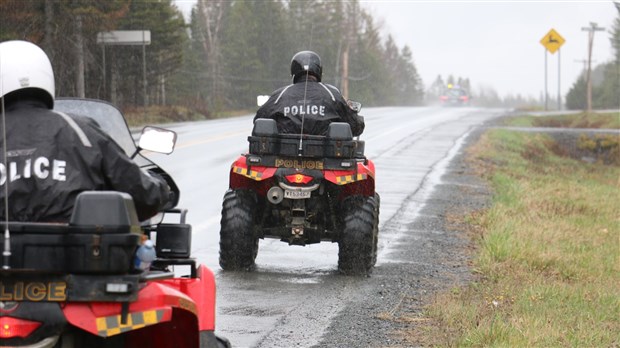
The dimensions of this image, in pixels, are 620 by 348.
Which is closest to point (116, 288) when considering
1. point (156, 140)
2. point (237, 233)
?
point (156, 140)

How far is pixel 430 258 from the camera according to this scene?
12.7 meters

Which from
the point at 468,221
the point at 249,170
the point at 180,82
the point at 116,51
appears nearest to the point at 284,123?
the point at 249,170

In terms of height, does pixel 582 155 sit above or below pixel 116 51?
below

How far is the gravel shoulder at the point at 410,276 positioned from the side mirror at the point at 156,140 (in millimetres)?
2715

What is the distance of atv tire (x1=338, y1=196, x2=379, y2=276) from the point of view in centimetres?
1080

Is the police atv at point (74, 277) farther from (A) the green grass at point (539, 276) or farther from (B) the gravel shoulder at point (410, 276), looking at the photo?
(A) the green grass at point (539, 276)

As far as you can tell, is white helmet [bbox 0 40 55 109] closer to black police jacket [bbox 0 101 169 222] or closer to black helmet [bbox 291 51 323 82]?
black police jacket [bbox 0 101 169 222]

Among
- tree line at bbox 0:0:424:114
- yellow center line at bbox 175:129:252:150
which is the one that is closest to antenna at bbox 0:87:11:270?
yellow center line at bbox 175:129:252:150

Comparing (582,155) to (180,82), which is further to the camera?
(180,82)

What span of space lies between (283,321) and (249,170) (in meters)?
2.55

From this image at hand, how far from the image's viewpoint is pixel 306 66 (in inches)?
441

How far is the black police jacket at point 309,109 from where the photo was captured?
433 inches

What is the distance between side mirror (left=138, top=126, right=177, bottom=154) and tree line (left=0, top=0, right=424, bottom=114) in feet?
119

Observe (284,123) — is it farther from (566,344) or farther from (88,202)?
(88,202)
